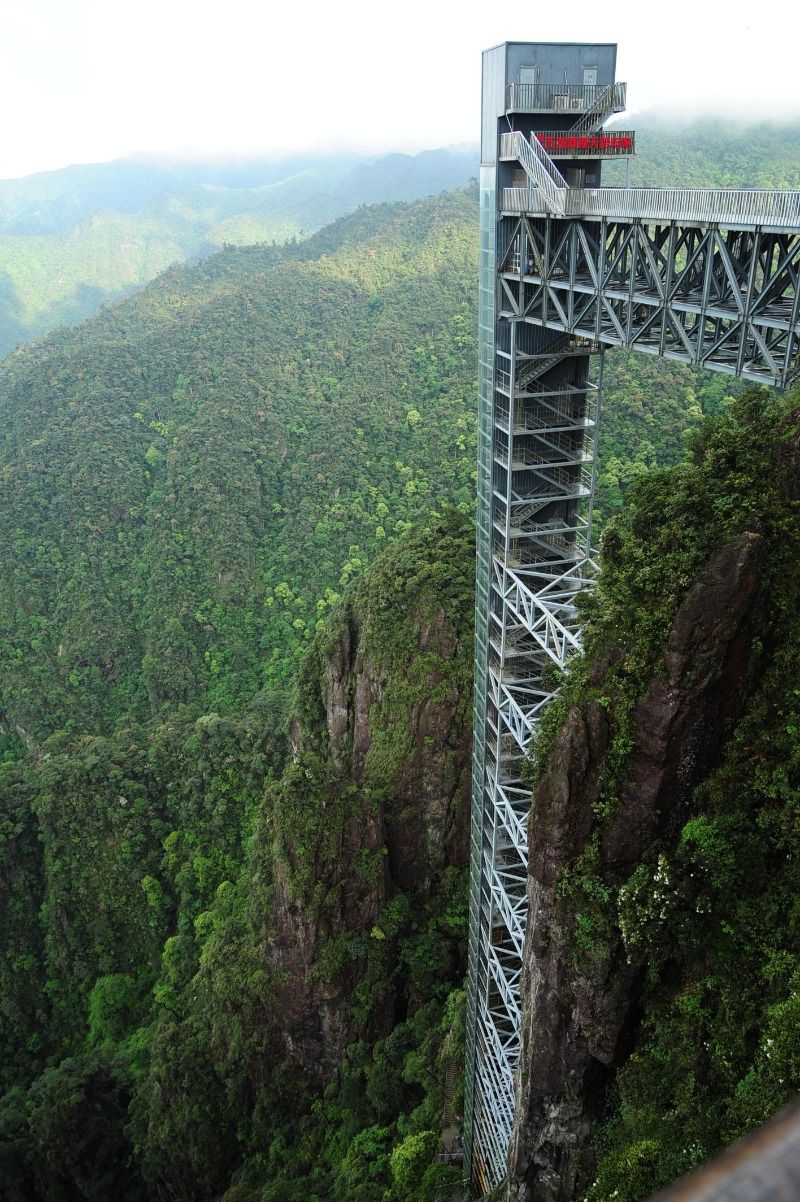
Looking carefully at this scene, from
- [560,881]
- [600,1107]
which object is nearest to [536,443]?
[560,881]

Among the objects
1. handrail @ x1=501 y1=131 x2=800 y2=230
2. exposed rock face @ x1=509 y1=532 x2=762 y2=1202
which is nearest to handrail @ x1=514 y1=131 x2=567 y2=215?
handrail @ x1=501 y1=131 x2=800 y2=230

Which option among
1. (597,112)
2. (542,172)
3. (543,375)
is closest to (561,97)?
(597,112)

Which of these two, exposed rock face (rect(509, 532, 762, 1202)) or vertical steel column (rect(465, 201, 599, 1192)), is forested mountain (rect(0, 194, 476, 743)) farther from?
exposed rock face (rect(509, 532, 762, 1202))

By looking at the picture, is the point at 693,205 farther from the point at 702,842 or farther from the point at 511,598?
the point at 511,598

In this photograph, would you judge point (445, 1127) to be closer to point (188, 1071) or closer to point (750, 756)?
point (188, 1071)

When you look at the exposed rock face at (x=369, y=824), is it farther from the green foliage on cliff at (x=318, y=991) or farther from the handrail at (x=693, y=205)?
the handrail at (x=693, y=205)

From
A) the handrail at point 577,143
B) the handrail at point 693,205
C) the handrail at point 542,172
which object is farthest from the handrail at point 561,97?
the handrail at point 693,205
